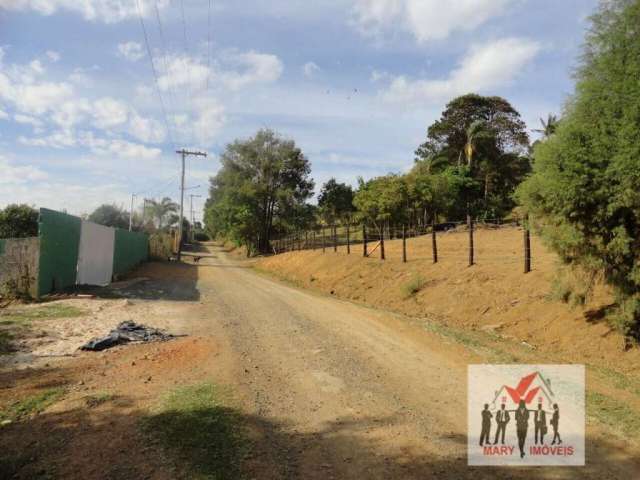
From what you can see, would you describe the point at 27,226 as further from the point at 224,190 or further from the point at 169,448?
the point at 169,448

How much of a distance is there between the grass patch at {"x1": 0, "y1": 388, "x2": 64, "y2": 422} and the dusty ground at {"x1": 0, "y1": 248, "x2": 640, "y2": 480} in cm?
14

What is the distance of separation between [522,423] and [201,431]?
326 cm

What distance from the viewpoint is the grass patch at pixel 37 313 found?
31.1 ft

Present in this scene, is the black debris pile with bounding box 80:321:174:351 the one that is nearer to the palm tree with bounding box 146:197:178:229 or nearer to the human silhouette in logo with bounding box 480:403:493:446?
the human silhouette in logo with bounding box 480:403:493:446

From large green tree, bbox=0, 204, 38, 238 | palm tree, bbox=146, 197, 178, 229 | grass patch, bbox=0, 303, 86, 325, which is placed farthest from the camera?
palm tree, bbox=146, 197, 178, 229

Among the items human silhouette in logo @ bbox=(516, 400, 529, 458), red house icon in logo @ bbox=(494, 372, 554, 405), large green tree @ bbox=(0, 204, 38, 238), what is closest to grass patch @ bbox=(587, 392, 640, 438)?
red house icon in logo @ bbox=(494, 372, 554, 405)

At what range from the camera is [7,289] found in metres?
12.5

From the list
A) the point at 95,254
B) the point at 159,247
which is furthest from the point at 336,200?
the point at 95,254

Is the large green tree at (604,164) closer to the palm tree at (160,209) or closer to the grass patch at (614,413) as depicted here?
the grass patch at (614,413)

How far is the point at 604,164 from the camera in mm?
7297

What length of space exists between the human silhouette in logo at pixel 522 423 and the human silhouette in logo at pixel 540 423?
9 centimetres

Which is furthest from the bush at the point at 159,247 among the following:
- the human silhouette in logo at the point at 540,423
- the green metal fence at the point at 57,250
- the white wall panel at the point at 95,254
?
the human silhouette in logo at the point at 540,423

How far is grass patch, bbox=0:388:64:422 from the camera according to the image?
477 cm

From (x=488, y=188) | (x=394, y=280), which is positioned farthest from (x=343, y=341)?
(x=488, y=188)
